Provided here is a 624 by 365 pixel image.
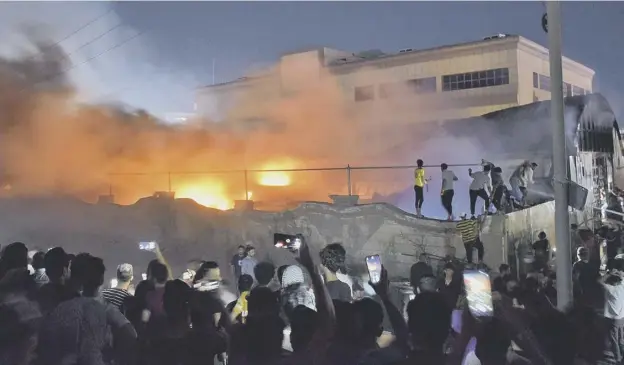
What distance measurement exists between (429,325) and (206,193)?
13861 millimetres

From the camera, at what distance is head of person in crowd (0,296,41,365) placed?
150 inches

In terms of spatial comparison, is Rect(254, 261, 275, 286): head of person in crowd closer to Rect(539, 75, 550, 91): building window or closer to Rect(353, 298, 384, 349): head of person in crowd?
Rect(353, 298, 384, 349): head of person in crowd

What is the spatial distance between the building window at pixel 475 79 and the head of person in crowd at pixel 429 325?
756 inches

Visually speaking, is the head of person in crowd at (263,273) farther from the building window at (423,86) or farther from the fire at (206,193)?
the building window at (423,86)

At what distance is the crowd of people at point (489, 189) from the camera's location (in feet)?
37.6

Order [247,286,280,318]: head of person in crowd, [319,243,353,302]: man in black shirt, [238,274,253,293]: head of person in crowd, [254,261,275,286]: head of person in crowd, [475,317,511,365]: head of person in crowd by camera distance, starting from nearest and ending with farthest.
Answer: [475,317,511,365]: head of person in crowd, [247,286,280,318]: head of person in crowd, [319,243,353,302]: man in black shirt, [254,261,275,286]: head of person in crowd, [238,274,253,293]: head of person in crowd

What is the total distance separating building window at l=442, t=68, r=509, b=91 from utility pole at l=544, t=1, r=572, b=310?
15.6 metres

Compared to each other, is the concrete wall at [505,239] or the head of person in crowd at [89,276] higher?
the head of person in crowd at [89,276]

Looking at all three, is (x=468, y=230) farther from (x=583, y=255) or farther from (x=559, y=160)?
(x=559, y=160)

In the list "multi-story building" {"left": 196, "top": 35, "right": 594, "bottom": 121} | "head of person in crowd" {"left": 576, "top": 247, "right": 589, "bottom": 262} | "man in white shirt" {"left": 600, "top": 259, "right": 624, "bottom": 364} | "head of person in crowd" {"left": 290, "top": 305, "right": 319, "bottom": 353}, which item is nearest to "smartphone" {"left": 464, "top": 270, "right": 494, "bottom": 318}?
"head of person in crowd" {"left": 290, "top": 305, "right": 319, "bottom": 353}

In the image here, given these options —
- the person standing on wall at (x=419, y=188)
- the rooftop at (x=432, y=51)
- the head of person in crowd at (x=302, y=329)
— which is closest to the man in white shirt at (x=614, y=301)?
the head of person in crowd at (x=302, y=329)

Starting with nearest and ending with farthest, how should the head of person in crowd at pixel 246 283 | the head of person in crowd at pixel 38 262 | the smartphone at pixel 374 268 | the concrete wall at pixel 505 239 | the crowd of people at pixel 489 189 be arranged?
the smartphone at pixel 374 268, the head of person in crowd at pixel 246 283, the head of person in crowd at pixel 38 262, the concrete wall at pixel 505 239, the crowd of people at pixel 489 189

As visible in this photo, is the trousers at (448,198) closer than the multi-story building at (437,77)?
Yes

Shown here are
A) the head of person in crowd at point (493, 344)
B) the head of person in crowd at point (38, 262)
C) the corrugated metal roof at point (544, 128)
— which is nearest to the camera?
the head of person in crowd at point (493, 344)
